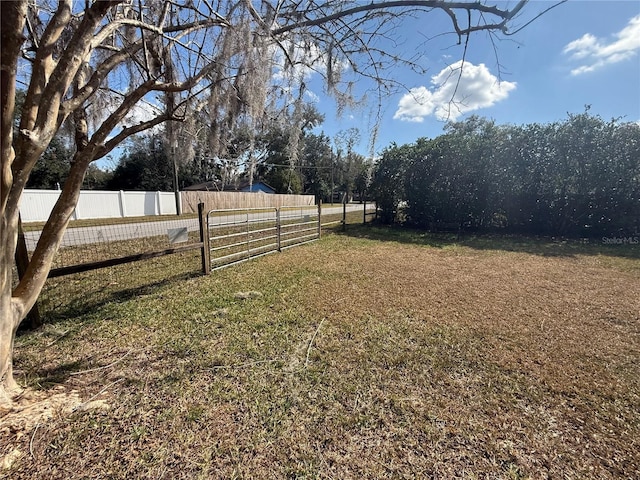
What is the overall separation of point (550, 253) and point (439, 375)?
22.8 feet

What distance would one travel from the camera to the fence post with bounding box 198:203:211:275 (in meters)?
4.38

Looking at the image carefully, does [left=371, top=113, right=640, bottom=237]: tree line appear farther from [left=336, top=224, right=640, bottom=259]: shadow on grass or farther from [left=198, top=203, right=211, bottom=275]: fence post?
[left=198, top=203, right=211, bottom=275]: fence post

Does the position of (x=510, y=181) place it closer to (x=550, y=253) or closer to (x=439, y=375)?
(x=550, y=253)

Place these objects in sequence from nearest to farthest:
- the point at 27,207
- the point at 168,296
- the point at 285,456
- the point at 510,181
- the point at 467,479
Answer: the point at 467,479 → the point at 285,456 → the point at 168,296 → the point at 510,181 → the point at 27,207

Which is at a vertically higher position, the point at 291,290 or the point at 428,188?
the point at 428,188

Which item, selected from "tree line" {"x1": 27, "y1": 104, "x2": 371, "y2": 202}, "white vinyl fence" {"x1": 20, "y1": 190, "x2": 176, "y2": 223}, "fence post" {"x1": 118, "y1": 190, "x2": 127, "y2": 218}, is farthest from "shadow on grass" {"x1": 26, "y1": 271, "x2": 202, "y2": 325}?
"fence post" {"x1": 118, "y1": 190, "x2": 127, "y2": 218}

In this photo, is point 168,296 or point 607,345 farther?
point 168,296

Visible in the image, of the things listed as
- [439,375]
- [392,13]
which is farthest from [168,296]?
[392,13]

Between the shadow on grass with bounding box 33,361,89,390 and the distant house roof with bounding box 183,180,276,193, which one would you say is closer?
the shadow on grass with bounding box 33,361,89,390

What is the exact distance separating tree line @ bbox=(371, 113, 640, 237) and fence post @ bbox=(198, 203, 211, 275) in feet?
19.8

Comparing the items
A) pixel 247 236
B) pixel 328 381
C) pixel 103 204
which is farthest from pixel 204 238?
pixel 103 204

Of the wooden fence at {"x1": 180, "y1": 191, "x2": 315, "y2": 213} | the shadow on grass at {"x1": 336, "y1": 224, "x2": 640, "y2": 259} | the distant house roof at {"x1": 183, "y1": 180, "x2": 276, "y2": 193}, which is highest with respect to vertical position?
the distant house roof at {"x1": 183, "y1": 180, "x2": 276, "y2": 193}

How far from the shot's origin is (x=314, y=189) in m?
38.7

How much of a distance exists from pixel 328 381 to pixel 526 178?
1011 centimetres
